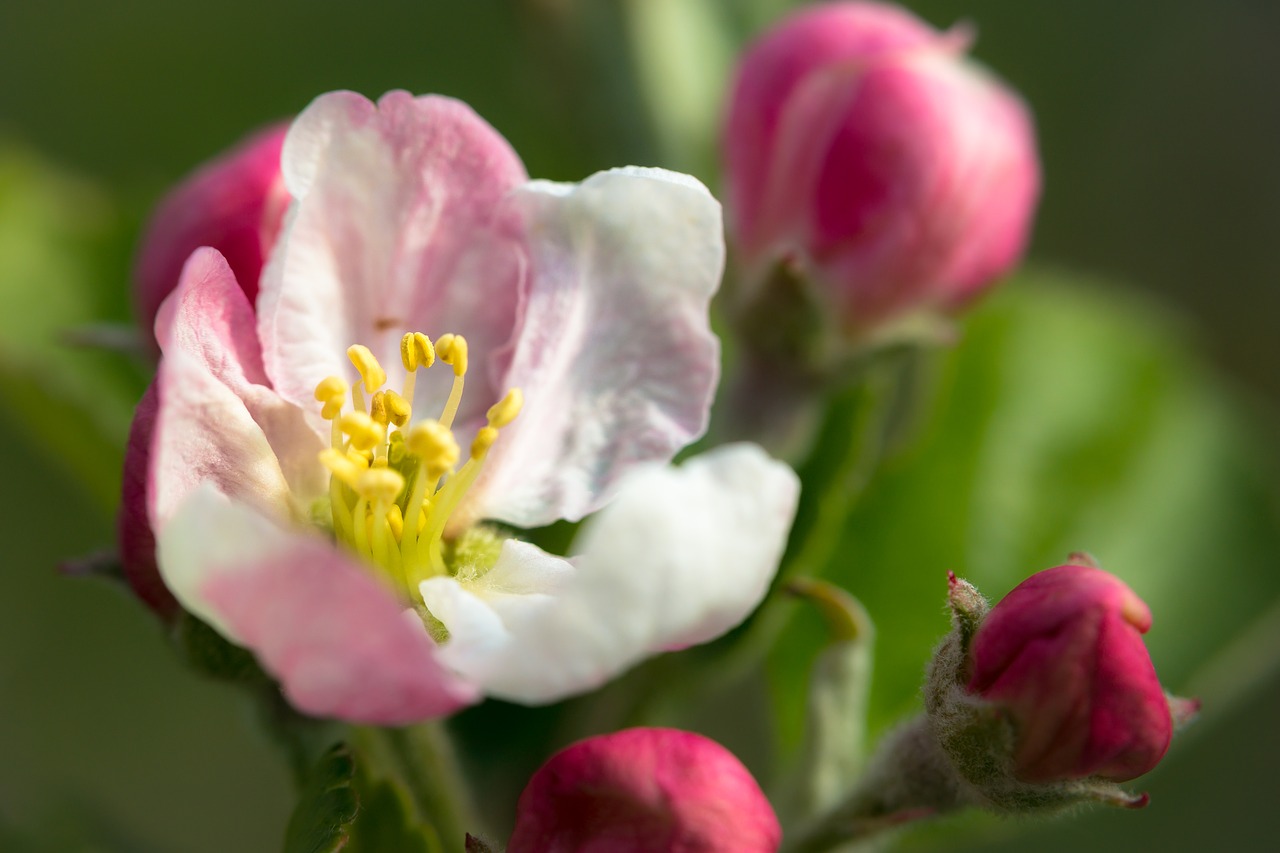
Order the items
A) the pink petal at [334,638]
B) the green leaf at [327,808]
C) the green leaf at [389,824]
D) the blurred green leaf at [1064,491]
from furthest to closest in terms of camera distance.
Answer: the blurred green leaf at [1064,491] → the green leaf at [389,824] → the green leaf at [327,808] → the pink petal at [334,638]

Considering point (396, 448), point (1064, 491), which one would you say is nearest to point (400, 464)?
point (396, 448)

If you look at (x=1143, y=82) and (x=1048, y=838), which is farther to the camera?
(x=1143, y=82)

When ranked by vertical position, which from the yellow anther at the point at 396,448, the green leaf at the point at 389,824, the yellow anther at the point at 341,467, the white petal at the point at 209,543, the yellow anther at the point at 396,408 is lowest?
the green leaf at the point at 389,824

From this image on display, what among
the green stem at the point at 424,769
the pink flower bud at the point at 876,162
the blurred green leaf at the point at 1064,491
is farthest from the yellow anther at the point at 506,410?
the blurred green leaf at the point at 1064,491

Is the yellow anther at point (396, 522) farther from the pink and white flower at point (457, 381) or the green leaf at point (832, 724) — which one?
the green leaf at point (832, 724)

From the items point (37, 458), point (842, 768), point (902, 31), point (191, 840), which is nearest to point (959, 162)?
point (902, 31)

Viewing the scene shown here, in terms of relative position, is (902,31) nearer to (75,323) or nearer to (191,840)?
(75,323)

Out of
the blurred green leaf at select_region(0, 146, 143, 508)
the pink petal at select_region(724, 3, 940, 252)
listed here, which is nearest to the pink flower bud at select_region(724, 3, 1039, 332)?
the pink petal at select_region(724, 3, 940, 252)
